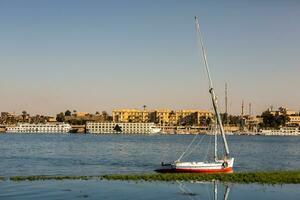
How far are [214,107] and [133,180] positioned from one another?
19671 millimetres

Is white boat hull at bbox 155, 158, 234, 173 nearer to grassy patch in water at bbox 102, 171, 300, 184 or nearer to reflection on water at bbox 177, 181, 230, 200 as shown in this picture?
grassy patch in water at bbox 102, 171, 300, 184

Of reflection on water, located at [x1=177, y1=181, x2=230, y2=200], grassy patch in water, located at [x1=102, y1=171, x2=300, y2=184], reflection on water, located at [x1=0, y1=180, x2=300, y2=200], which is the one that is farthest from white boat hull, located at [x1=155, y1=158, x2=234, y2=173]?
reflection on water, located at [x1=0, y1=180, x2=300, y2=200]

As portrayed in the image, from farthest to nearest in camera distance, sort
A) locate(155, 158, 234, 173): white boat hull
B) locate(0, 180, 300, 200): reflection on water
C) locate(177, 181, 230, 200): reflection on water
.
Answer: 1. locate(155, 158, 234, 173): white boat hull
2. locate(177, 181, 230, 200): reflection on water
3. locate(0, 180, 300, 200): reflection on water

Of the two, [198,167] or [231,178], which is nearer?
[231,178]

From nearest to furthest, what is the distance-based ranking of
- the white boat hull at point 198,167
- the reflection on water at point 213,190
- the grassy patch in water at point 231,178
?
the reflection on water at point 213,190
the grassy patch in water at point 231,178
the white boat hull at point 198,167

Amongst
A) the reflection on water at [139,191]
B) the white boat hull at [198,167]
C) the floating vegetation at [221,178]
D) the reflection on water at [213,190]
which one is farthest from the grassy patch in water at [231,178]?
the white boat hull at [198,167]

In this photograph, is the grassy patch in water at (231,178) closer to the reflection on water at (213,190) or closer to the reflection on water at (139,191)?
the reflection on water at (213,190)

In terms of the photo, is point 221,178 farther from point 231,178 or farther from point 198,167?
point 198,167

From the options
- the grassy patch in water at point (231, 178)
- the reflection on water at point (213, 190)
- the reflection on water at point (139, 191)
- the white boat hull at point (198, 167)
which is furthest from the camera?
the white boat hull at point (198, 167)

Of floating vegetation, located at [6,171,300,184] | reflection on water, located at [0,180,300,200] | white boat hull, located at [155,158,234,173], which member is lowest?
reflection on water, located at [0,180,300,200]

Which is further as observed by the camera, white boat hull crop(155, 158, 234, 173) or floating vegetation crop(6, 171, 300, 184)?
white boat hull crop(155, 158, 234, 173)

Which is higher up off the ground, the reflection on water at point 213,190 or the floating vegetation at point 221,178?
the floating vegetation at point 221,178

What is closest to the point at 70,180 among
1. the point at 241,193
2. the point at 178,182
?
the point at 178,182

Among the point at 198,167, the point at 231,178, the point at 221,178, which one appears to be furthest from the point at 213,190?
the point at 198,167
